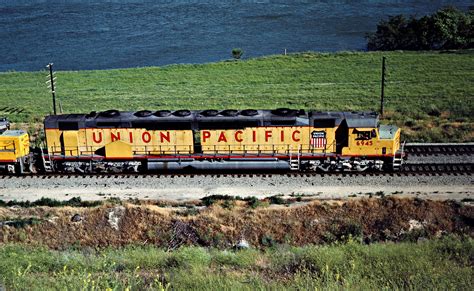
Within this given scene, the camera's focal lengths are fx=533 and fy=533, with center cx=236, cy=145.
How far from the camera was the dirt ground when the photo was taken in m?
22.8

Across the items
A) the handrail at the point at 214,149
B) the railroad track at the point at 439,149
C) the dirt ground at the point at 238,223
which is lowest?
the dirt ground at the point at 238,223

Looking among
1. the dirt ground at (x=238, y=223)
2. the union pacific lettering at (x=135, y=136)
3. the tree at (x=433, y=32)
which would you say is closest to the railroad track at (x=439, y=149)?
the dirt ground at (x=238, y=223)

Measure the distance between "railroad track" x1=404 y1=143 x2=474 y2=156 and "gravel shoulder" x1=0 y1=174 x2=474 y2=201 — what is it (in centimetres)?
381

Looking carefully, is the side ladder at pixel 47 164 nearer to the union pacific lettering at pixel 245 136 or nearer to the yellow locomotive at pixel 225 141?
the yellow locomotive at pixel 225 141

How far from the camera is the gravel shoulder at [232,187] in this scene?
89.0 feet

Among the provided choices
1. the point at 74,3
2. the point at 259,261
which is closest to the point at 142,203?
the point at 259,261

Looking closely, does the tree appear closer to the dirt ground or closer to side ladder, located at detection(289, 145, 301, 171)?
side ladder, located at detection(289, 145, 301, 171)

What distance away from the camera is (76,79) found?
71.1 meters

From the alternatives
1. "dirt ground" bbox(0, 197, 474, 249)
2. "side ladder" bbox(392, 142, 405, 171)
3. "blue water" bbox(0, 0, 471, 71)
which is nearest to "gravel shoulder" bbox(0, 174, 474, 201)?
"side ladder" bbox(392, 142, 405, 171)

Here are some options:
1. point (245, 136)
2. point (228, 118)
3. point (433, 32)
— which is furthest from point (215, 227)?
point (433, 32)

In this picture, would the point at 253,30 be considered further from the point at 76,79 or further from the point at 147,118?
the point at 147,118

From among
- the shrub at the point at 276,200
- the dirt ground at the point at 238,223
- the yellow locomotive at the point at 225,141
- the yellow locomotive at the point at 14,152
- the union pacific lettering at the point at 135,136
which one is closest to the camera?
the dirt ground at the point at 238,223

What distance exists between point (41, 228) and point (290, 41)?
8754 cm

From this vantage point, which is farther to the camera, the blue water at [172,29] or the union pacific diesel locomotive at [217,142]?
the blue water at [172,29]
